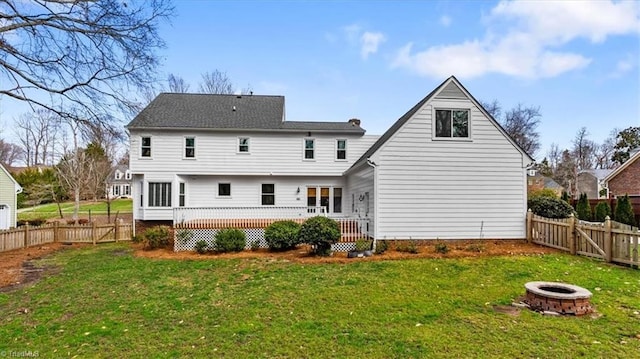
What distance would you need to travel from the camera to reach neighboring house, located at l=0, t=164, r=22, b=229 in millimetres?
22156

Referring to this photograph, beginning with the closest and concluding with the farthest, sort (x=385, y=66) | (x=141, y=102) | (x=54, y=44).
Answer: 1. (x=54, y=44)
2. (x=141, y=102)
3. (x=385, y=66)

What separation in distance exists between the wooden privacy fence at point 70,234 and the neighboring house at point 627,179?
1269 inches

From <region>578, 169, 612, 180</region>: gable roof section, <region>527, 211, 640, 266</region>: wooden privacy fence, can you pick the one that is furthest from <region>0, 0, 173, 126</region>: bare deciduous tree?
<region>578, 169, 612, 180</region>: gable roof section

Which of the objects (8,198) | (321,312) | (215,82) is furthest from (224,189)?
(215,82)

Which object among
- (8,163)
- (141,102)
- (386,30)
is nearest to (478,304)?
(141,102)

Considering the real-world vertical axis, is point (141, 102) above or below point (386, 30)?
below

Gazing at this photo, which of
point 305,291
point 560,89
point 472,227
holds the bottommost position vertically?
point 305,291

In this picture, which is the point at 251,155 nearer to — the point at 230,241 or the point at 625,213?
the point at 230,241

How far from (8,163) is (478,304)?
2703 inches

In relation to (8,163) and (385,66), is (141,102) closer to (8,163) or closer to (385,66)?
(385,66)

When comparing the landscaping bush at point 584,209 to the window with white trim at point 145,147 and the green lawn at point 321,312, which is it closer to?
the green lawn at point 321,312

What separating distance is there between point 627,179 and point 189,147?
2977 centimetres

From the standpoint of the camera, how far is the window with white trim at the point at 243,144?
19172 millimetres

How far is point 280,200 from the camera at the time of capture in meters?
19.8
